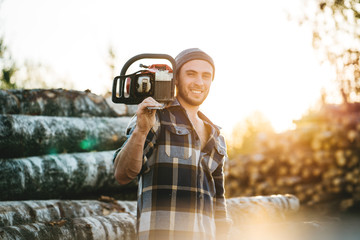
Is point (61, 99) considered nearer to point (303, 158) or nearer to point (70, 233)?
point (70, 233)

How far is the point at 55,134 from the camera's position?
4.10m

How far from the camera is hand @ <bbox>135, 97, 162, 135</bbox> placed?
1.71m

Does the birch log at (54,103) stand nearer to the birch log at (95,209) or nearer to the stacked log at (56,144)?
the stacked log at (56,144)

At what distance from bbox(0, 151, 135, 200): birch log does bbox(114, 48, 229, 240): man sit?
2084 mm

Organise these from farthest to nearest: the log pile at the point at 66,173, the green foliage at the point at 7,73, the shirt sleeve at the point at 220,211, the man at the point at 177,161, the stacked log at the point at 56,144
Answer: the green foliage at the point at 7,73 < the stacked log at the point at 56,144 < the log pile at the point at 66,173 < the shirt sleeve at the point at 220,211 < the man at the point at 177,161

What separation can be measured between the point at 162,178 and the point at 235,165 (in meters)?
6.21

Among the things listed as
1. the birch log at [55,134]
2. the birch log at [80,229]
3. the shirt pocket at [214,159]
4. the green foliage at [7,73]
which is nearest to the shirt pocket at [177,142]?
the shirt pocket at [214,159]

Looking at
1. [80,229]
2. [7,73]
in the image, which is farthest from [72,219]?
[7,73]

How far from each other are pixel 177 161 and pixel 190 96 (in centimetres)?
43

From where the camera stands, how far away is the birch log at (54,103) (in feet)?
13.7

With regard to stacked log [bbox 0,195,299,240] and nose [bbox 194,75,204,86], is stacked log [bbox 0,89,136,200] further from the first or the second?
nose [bbox 194,75,204,86]

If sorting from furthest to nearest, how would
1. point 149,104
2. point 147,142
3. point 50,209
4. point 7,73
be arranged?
1. point 7,73
2. point 50,209
3. point 147,142
4. point 149,104

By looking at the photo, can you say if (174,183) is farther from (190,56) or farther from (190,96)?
(190,56)

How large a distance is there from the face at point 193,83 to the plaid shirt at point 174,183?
0.08 meters
